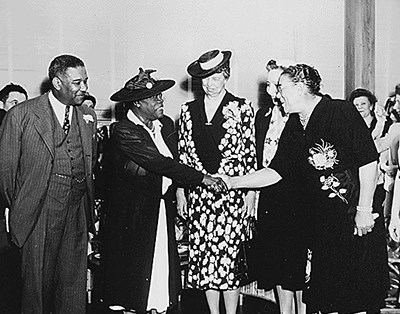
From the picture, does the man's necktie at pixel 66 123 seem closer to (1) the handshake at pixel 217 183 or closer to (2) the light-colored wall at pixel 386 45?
(1) the handshake at pixel 217 183

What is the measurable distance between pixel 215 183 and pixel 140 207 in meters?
0.43

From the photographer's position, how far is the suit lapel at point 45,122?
3.09 metres

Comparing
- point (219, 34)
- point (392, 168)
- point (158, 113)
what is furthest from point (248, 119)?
point (219, 34)

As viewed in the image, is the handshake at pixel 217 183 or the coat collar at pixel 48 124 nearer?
the coat collar at pixel 48 124

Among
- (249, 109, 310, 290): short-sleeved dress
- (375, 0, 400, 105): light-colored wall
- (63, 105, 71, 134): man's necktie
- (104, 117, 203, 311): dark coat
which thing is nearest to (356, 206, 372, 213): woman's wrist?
(249, 109, 310, 290): short-sleeved dress

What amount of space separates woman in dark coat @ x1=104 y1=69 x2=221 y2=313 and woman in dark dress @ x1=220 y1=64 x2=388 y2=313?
0.67m

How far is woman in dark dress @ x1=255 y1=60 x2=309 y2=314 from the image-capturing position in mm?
3336

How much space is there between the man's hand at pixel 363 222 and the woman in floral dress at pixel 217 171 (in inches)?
32.1

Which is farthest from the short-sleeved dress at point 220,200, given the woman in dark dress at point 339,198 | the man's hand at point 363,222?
the man's hand at point 363,222

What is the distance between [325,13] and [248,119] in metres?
2.59

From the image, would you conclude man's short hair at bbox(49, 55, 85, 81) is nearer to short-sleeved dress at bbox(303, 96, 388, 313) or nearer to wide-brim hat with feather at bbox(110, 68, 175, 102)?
wide-brim hat with feather at bbox(110, 68, 175, 102)

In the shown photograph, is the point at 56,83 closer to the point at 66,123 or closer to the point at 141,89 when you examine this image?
the point at 66,123

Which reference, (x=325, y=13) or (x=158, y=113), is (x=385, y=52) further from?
(x=158, y=113)

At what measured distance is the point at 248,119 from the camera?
3457 millimetres
